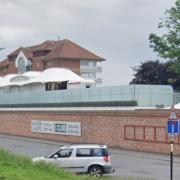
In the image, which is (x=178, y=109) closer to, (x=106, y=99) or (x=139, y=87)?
(x=139, y=87)

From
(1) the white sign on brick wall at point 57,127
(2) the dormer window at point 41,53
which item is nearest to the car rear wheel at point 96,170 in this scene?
(1) the white sign on brick wall at point 57,127

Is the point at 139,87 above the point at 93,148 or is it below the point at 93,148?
above

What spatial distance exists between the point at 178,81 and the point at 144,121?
105 ft

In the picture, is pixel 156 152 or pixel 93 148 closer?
pixel 93 148

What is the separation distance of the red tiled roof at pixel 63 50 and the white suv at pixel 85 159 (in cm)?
9036

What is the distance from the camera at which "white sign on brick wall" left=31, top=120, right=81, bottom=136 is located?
181ft

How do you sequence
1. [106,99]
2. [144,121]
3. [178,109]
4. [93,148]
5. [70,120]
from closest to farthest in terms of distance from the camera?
[93,148], [178,109], [144,121], [106,99], [70,120]

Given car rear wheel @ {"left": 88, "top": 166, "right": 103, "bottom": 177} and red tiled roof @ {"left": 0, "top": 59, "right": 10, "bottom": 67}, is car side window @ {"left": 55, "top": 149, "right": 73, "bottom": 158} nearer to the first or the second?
car rear wheel @ {"left": 88, "top": 166, "right": 103, "bottom": 177}

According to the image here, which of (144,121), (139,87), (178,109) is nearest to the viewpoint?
(178,109)

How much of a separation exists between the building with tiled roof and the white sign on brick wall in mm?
56395

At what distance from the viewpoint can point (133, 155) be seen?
4272 centimetres

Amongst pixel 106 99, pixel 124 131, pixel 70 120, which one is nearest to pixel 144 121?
pixel 124 131

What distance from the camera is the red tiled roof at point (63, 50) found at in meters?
121

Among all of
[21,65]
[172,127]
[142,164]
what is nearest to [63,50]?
[21,65]
